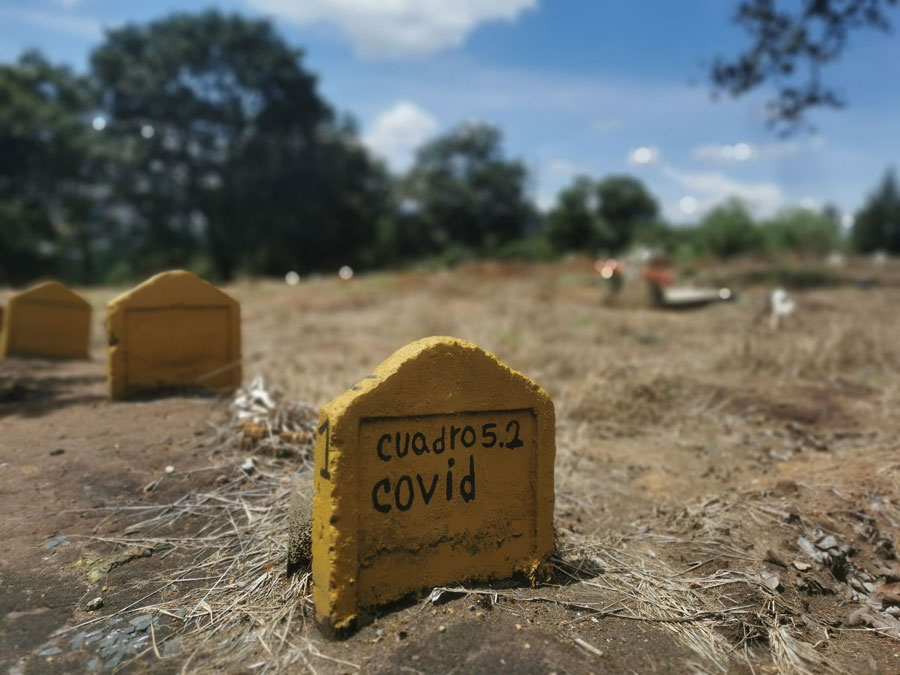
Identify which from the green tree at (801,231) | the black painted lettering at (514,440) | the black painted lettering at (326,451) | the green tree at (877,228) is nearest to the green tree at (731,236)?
the green tree at (801,231)

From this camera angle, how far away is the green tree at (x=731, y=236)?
30.9 m

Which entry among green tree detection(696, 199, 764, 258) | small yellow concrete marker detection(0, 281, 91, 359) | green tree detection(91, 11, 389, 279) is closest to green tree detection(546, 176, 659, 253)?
green tree detection(696, 199, 764, 258)

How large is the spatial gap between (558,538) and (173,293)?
11.0 ft

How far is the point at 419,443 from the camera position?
113 inches

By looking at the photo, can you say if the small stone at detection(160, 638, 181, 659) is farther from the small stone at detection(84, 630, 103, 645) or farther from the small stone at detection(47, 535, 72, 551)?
the small stone at detection(47, 535, 72, 551)

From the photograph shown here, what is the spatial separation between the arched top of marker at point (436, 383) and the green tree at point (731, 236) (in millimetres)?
29143

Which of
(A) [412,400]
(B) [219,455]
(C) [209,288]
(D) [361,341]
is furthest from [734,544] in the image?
(D) [361,341]

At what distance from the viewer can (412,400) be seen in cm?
280

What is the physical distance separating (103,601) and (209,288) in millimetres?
2955

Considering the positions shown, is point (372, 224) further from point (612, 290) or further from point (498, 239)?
point (612, 290)

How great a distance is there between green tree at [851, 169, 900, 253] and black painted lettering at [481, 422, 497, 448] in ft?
159

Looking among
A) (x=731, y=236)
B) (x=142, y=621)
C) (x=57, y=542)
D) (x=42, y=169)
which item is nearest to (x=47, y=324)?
(x=57, y=542)

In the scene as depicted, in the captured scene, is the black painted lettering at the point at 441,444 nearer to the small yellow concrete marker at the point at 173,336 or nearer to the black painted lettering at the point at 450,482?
the black painted lettering at the point at 450,482

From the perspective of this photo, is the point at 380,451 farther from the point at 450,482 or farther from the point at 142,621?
the point at 142,621
